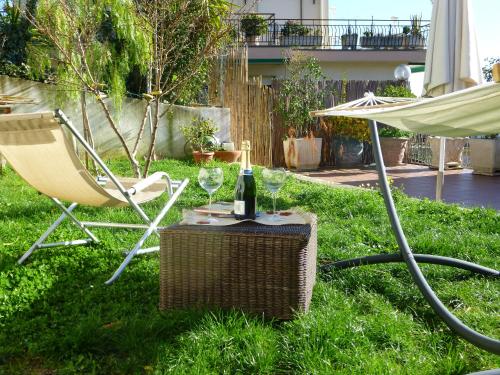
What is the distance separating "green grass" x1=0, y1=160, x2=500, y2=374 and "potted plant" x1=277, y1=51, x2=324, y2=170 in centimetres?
655

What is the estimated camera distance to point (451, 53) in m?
6.35

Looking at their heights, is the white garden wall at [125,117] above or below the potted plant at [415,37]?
below

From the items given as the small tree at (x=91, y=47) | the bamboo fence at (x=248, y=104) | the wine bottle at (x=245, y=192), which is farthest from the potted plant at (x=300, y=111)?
the wine bottle at (x=245, y=192)

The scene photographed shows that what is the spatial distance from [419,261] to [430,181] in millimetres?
5863

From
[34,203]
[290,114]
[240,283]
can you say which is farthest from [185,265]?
[290,114]

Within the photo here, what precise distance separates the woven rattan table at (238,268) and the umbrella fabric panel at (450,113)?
0.77 metres

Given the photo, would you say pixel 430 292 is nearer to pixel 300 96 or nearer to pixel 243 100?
pixel 243 100

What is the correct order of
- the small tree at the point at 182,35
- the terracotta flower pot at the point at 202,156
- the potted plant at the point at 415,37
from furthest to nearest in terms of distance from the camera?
the potted plant at the point at 415,37 < the terracotta flower pot at the point at 202,156 < the small tree at the point at 182,35

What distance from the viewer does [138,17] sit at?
7.30 meters

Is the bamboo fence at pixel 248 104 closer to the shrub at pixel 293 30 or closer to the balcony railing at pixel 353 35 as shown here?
the balcony railing at pixel 353 35

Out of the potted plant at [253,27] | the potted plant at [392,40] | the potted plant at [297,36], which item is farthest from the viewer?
the potted plant at [392,40]

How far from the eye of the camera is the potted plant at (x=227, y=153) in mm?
9727

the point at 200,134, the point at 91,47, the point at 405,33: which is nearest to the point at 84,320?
the point at 91,47

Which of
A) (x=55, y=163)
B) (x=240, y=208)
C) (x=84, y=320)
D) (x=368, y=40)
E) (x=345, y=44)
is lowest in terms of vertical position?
(x=84, y=320)
